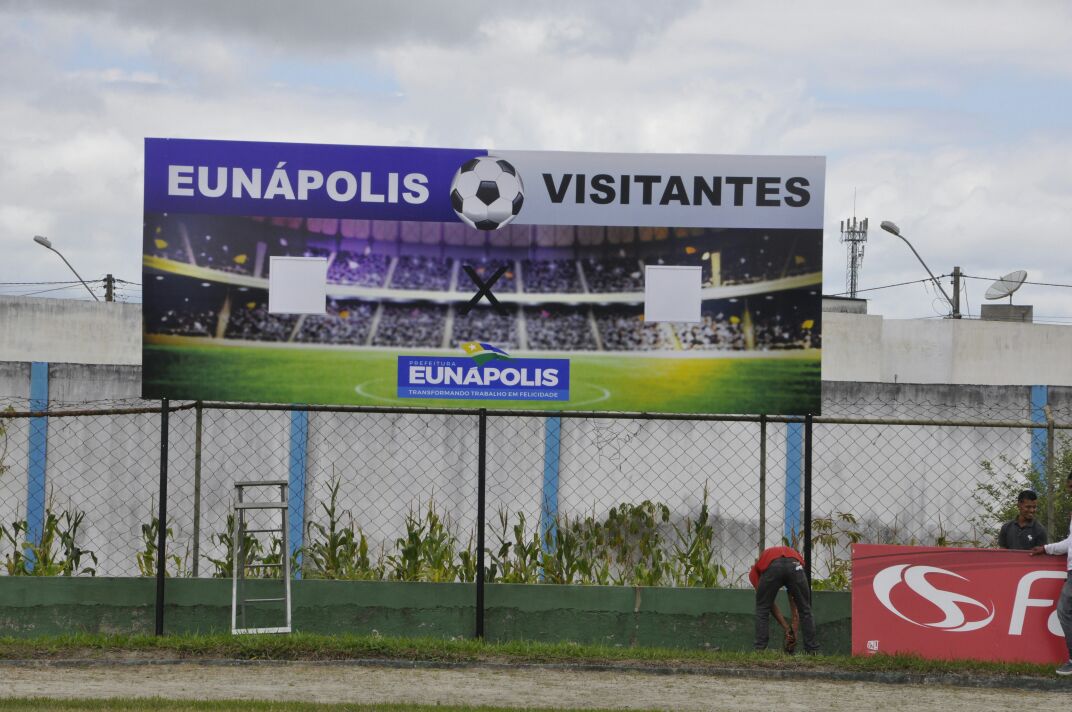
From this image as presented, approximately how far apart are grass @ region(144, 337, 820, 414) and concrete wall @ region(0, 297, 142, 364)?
25545 mm

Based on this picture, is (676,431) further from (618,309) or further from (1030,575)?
(1030,575)

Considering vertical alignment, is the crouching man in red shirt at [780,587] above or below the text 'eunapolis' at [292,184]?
below

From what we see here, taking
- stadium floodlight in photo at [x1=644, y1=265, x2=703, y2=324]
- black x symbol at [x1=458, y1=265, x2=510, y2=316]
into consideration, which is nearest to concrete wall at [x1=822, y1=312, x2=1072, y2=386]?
stadium floodlight in photo at [x1=644, y1=265, x2=703, y2=324]

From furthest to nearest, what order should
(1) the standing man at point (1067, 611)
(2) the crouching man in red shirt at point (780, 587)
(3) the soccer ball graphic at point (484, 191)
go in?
(3) the soccer ball graphic at point (484, 191) → (2) the crouching man in red shirt at point (780, 587) → (1) the standing man at point (1067, 611)

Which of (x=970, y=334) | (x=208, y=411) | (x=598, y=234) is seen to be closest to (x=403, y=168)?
(x=598, y=234)

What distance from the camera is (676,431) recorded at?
1454 cm

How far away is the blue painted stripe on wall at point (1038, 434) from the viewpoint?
13.6m

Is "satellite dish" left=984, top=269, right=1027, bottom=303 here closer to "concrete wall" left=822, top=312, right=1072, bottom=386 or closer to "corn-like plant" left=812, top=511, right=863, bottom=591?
"concrete wall" left=822, top=312, right=1072, bottom=386

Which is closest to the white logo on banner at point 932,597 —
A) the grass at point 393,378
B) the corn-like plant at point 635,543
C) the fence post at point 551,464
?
the corn-like plant at point 635,543

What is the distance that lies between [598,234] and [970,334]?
30.0 meters

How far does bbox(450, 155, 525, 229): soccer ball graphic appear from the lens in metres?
12.7

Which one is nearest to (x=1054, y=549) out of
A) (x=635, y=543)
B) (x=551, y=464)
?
(x=635, y=543)

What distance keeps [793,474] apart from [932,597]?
3.71 meters

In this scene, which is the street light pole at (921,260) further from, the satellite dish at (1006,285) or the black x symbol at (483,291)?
the black x symbol at (483,291)
